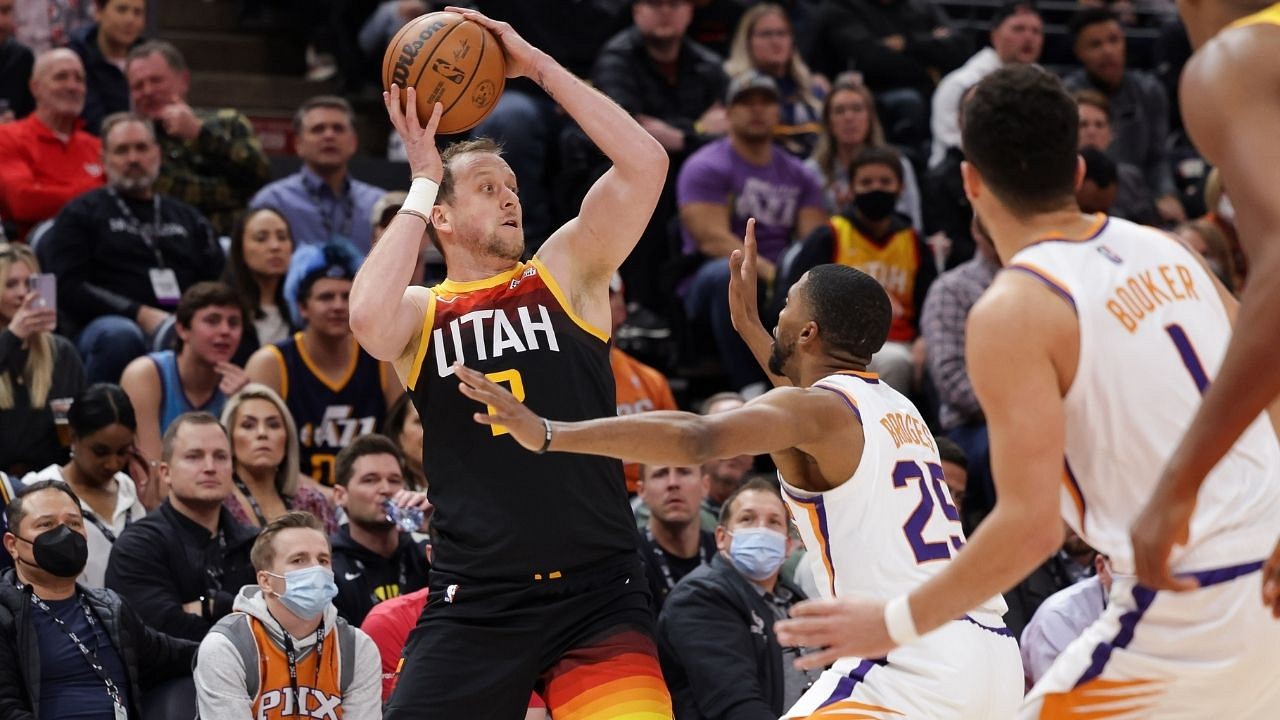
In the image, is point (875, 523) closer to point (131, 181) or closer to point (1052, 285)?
point (1052, 285)

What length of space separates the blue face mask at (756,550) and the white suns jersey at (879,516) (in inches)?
113

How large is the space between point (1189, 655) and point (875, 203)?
24.1 ft

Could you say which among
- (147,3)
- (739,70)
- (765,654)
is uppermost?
(147,3)

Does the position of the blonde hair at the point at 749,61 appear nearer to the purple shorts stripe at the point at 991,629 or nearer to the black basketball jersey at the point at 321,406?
the black basketball jersey at the point at 321,406

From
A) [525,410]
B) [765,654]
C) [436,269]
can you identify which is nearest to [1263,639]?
[525,410]

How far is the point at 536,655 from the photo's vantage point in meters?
4.94

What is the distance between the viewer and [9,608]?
265 inches

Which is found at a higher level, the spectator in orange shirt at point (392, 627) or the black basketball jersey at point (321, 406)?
the black basketball jersey at point (321, 406)

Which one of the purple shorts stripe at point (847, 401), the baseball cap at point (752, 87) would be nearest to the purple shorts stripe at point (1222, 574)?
the purple shorts stripe at point (847, 401)

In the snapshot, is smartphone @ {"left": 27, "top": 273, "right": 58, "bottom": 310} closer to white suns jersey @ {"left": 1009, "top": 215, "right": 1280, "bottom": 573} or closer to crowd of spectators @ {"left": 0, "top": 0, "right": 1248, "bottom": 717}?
crowd of spectators @ {"left": 0, "top": 0, "right": 1248, "bottom": 717}

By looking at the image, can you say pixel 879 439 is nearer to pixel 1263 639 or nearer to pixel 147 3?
pixel 1263 639

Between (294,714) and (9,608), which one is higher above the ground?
(9,608)

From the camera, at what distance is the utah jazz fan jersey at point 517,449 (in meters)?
4.99

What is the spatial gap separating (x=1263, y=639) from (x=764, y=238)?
7950mm
